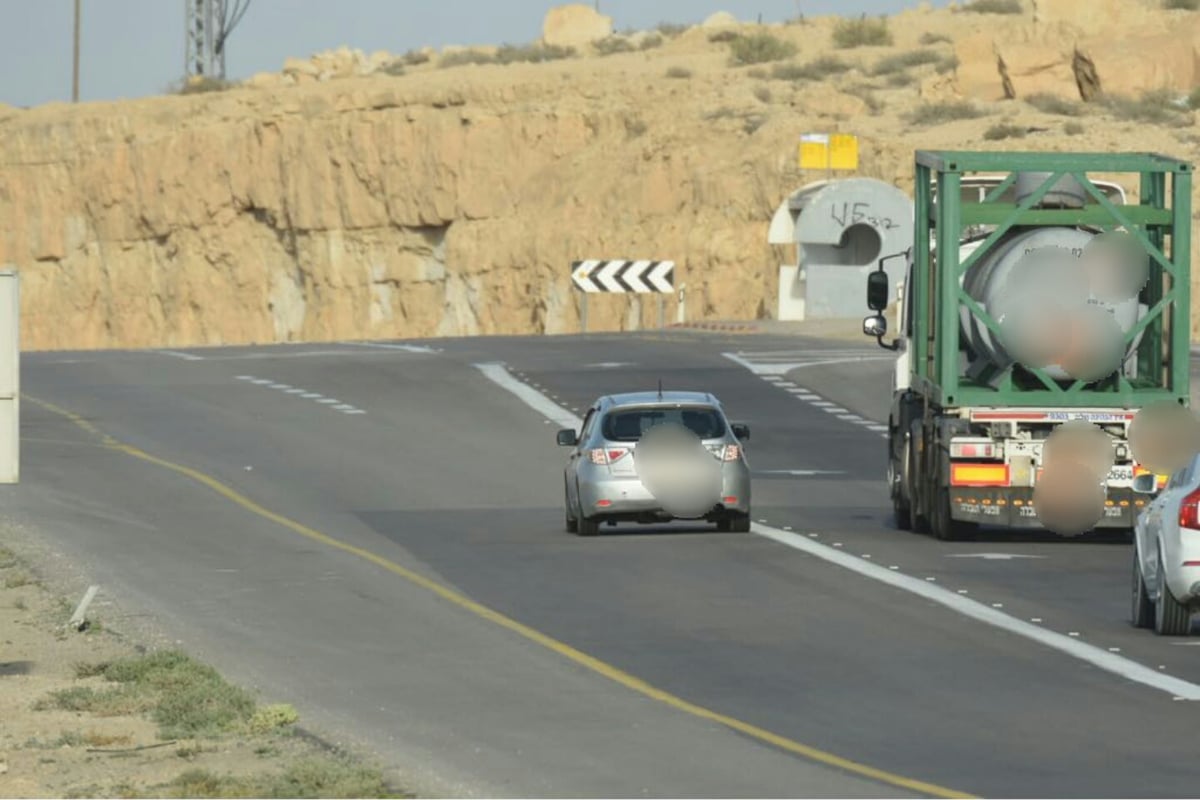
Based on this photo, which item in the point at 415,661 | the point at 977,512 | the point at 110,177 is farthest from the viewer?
the point at 110,177

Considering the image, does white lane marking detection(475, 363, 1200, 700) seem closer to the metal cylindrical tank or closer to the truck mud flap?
the truck mud flap

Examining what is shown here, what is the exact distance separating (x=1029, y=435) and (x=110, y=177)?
75097 millimetres

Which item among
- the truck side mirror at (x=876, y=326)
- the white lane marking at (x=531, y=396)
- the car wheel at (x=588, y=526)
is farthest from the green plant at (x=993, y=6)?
the car wheel at (x=588, y=526)

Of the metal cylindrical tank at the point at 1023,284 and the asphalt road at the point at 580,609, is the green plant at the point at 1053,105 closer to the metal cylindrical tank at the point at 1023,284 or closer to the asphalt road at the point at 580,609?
the asphalt road at the point at 580,609

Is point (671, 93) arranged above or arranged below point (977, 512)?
above

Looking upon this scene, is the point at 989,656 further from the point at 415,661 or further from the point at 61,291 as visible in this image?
the point at 61,291

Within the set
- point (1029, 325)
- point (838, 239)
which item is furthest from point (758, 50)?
point (1029, 325)

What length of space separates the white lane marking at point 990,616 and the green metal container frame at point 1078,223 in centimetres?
197

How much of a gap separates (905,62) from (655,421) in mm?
75286

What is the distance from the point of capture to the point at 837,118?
8581 cm

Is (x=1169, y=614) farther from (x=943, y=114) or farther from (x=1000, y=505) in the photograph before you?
(x=943, y=114)

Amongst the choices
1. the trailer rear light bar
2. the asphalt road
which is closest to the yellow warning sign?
the asphalt road

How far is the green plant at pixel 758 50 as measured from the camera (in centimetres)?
10344

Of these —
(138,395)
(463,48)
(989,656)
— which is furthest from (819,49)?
(989,656)
